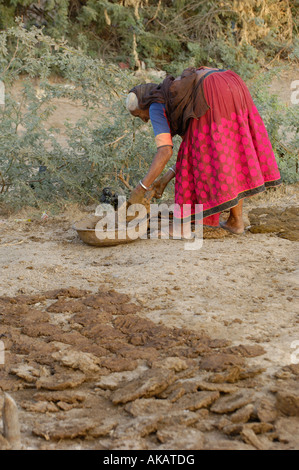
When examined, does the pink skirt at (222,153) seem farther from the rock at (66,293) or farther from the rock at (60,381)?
the rock at (60,381)

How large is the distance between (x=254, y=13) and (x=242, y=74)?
2423mm

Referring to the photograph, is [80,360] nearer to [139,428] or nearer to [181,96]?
[139,428]

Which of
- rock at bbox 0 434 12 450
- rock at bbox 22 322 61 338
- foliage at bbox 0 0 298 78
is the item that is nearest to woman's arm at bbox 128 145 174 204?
rock at bbox 22 322 61 338

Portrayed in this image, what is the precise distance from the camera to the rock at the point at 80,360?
2.04 metres

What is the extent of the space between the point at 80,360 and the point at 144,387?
360mm

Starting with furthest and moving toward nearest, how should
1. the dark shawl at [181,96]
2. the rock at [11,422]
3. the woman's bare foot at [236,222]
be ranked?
1. the woman's bare foot at [236,222]
2. the dark shawl at [181,96]
3. the rock at [11,422]

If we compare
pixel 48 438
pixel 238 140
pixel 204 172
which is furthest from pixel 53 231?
pixel 48 438

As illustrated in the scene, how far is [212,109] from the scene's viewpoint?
3543 mm

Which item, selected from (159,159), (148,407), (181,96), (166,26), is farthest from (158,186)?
(166,26)

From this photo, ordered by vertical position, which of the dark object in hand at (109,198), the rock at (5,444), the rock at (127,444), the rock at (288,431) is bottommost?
the rock at (127,444)

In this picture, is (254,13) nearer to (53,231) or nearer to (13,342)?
(53,231)

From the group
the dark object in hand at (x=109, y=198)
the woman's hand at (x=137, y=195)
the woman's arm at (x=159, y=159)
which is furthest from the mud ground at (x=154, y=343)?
the dark object in hand at (x=109, y=198)

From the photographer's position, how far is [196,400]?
1737mm

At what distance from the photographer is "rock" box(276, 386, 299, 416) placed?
5.35 ft
